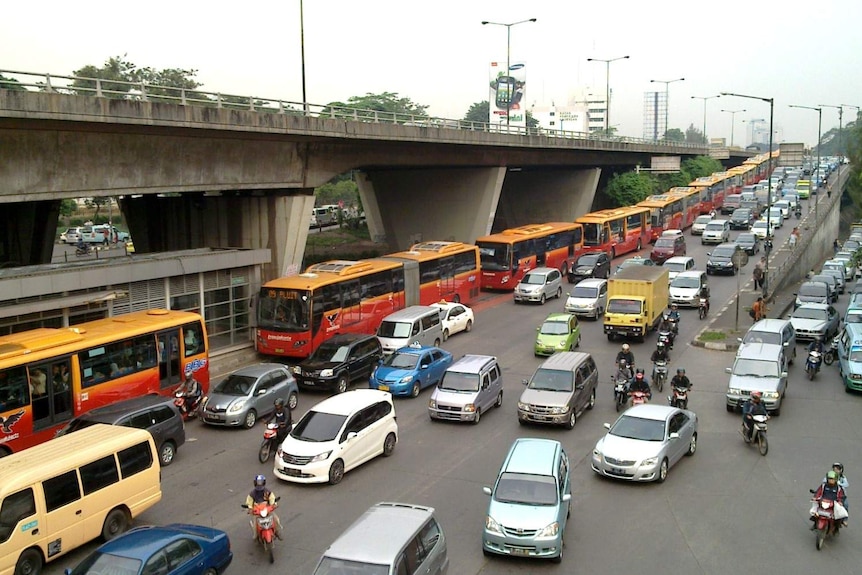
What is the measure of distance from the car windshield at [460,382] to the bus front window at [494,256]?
1885cm

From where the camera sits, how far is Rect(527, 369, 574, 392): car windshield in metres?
20.3

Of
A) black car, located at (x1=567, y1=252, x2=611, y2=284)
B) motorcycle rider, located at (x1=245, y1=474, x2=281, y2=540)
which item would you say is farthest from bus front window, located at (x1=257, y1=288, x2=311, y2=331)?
black car, located at (x1=567, y1=252, x2=611, y2=284)

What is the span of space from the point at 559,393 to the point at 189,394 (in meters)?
9.11

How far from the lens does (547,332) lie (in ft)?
92.0

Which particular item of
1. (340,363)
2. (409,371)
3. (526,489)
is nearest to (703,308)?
(409,371)

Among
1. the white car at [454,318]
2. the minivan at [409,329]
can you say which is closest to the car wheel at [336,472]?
the minivan at [409,329]

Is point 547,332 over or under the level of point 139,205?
under

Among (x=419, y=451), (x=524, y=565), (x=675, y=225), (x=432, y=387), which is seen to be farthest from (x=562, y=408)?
(x=675, y=225)

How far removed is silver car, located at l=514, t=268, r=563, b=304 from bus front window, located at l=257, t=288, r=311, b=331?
44.2ft

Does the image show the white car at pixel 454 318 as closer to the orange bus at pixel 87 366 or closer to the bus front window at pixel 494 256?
the bus front window at pixel 494 256

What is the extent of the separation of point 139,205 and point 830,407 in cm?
2657

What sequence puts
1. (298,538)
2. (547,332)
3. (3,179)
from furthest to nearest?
(547,332)
(3,179)
(298,538)

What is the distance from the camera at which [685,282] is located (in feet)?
118

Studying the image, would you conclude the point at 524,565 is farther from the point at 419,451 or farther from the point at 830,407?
the point at 830,407
